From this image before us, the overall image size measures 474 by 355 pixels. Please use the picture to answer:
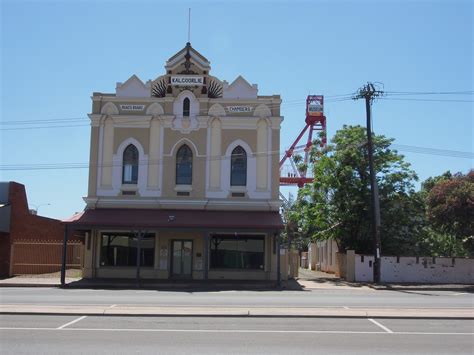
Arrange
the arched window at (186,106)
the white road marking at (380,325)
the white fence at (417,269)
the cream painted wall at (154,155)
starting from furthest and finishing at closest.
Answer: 1. the white fence at (417,269)
2. the arched window at (186,106)
3. the cream painted wall at (154,155)
4. the white road marking at (380,325)

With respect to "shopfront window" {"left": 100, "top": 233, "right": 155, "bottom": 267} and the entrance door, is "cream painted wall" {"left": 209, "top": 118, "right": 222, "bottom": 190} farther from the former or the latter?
"shopfront window" {"left": 100, "top": 233, "right": 155, "bottom": 267}

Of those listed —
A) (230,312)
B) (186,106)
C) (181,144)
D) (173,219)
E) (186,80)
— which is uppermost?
(186,80)

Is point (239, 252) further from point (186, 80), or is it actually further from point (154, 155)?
point (186, 80)

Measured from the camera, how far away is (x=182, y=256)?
3066 centimetres

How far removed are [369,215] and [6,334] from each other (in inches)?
1021

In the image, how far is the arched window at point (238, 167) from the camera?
30891mm

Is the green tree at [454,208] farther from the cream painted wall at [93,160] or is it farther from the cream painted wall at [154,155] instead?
the cream painted wall at [93,160]

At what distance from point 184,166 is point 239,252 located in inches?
206

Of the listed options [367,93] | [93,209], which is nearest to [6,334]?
[93,209]

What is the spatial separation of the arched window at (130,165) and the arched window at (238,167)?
495 centimetres

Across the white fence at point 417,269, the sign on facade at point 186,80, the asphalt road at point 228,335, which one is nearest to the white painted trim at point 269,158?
the sign on facade at point 186,80

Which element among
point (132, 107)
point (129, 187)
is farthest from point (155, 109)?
point (129, 187)

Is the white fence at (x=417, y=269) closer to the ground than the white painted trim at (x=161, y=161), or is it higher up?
closer to the ground

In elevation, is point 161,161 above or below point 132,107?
below
